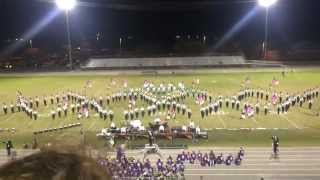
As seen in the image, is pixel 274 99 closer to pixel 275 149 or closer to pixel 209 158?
pixel 275 149

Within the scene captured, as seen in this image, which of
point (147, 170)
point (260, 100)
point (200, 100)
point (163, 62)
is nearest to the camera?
point (147, 170)

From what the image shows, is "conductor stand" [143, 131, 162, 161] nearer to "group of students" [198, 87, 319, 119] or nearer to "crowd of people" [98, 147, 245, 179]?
"crowd of people" [98, 147, 245, 179]

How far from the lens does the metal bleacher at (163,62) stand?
47812 millimetres

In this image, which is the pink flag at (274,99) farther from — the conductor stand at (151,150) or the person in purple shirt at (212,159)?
the person in purple shirt at (212,159)

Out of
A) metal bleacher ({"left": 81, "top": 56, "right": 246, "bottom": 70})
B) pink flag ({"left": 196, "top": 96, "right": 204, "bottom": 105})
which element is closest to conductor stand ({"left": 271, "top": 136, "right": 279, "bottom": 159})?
pink flag ({"left": 196, "top": 96, "right": 204, "bottom": 105})

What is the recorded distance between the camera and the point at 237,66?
4672 cm

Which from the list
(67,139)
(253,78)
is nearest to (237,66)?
(253,78)

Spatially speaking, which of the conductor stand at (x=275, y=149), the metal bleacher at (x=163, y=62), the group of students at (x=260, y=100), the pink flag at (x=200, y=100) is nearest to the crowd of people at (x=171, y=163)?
the conductor stand at (x=275, y=149)

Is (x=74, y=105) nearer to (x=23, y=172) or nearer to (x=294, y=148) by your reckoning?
(x=294, y=148)

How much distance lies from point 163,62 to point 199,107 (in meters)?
19.9

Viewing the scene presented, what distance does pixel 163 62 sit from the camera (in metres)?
49.5

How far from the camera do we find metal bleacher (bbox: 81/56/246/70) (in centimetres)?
4781

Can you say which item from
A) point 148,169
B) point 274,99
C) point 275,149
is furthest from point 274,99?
point 148,169

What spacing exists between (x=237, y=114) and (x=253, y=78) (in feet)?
38.6
